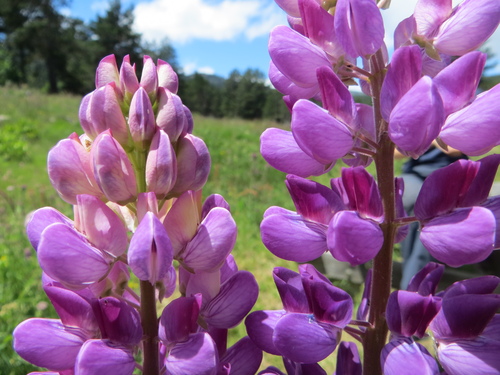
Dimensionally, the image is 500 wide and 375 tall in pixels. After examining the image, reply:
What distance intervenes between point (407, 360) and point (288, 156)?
0.27 m

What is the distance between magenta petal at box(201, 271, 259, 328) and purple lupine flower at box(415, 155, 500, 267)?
0.21 meters

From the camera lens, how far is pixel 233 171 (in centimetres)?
495

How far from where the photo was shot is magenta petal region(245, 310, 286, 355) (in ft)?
1.77

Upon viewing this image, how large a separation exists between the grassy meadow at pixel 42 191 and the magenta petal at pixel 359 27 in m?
1.31

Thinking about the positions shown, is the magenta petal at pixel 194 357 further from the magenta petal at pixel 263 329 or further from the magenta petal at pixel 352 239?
the magenta petal at pixel 352 239

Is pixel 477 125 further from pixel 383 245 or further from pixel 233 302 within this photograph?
pixel 233 302

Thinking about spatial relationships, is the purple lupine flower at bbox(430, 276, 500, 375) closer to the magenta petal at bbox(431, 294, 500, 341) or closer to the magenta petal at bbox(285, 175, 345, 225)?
the magenta petal at bbox(431, 294, 500, 341)

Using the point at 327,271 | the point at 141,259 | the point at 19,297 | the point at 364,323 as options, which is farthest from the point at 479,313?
the point at 327,271

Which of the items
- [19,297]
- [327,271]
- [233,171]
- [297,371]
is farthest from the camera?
[233,171]

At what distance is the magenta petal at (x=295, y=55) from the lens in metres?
0.54

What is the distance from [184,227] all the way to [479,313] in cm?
33

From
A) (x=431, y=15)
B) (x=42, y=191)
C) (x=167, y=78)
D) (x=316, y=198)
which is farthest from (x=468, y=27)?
(x=42, y=191)

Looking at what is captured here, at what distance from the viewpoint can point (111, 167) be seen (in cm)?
51

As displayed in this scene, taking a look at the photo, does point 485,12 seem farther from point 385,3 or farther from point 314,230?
point 314,230
